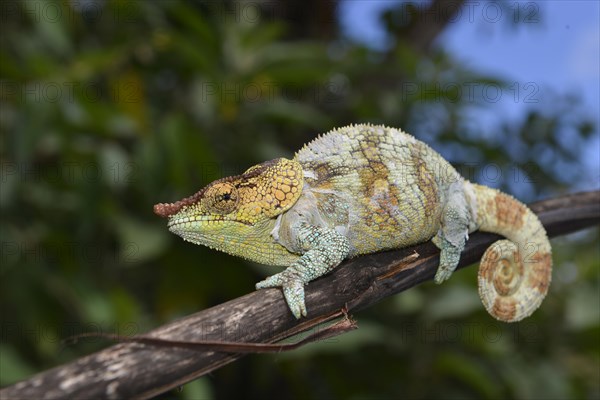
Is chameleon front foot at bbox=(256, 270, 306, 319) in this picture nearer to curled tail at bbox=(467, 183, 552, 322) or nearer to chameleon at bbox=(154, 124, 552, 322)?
chameleon at bbox=(154, 124, 552, 322)

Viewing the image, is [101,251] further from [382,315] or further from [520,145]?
[520,145]

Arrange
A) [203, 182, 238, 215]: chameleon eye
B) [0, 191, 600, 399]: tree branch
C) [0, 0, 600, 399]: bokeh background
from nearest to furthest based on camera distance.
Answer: [0, 191, 600, 399]: tree branch < [203, 182, 238, 215]: chameleon eye < [0, 0, 600, 399]: bokeh background

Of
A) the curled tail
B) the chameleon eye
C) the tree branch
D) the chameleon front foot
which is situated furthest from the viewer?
the curled tail

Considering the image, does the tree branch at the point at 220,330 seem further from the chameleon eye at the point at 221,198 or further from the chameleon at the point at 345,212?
the chameleon eye at the point at 221,198

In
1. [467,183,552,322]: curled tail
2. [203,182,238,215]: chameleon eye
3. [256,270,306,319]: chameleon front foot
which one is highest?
[203,182,238,215]: chameleon eye

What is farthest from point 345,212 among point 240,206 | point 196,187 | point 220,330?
point 196,187

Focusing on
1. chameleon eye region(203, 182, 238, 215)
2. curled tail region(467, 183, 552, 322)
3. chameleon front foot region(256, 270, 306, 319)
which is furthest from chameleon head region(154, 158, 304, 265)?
curled tail region(467, 183, 552, 322)

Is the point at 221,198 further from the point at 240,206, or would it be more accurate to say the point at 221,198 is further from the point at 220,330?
the point at 220,330
